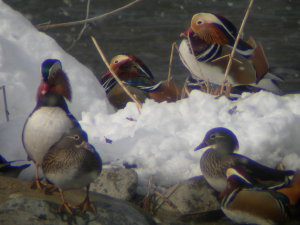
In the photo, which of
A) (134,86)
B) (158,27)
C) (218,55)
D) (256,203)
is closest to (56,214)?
(256,203)

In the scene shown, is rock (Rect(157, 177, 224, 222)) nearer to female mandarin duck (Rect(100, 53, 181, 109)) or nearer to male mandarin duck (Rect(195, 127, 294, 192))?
male mandarin duck (Rect(195, 127, 294, 192))

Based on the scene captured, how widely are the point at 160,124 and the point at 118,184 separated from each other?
0.88m

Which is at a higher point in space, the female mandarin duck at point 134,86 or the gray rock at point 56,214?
the gray rock at point 56,214

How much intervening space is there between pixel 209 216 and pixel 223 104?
1260mm

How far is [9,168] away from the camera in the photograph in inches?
189

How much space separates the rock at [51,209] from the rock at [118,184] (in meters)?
0.34

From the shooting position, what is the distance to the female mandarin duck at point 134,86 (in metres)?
6.61

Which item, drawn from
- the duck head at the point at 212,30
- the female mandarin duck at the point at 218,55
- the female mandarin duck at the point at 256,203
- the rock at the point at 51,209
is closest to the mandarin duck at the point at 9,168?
the rock at the point at 51,209

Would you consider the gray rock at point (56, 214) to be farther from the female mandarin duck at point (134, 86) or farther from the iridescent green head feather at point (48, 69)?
the female mandarin duck at point (134, 86)

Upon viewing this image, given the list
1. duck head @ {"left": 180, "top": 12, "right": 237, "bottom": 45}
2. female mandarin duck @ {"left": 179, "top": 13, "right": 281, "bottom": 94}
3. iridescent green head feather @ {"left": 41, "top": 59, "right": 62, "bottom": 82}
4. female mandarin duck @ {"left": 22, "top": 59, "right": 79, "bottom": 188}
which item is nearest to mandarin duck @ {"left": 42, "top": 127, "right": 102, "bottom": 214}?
female mandarin duck @ {"left": 22, "top": 59, "right": 79, "bottom": 188}

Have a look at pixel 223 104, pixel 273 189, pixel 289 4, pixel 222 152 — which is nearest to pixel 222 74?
pixel 223 104

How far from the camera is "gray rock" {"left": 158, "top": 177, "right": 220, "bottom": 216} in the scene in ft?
15.0

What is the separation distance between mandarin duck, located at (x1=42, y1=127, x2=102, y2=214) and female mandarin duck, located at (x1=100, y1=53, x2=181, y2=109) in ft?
8.73

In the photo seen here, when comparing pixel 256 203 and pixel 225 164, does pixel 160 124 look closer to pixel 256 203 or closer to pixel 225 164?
pixel 225 164
